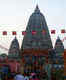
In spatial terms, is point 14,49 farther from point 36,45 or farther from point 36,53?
point 36,53

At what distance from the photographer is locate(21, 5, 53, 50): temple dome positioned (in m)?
13.8

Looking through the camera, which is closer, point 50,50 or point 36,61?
point 36,61

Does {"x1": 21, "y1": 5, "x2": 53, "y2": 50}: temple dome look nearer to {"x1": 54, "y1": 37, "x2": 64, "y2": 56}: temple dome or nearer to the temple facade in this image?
the temple facade

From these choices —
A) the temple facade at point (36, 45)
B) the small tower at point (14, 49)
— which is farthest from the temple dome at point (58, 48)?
the small tower at point (14, 49)

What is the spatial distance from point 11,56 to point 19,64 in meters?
2.51

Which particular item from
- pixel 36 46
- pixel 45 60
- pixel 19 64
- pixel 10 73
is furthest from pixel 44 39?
pixel 10 73

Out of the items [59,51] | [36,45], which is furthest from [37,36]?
[59,51]

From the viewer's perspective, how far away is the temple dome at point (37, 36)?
45.3ft

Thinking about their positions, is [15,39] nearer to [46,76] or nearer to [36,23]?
[36,23]

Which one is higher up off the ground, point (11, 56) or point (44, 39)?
point (44, 39)

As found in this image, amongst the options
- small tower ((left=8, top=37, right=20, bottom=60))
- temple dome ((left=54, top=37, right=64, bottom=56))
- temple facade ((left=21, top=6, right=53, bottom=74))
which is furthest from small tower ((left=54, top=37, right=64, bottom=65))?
small tower ((left=8, top=37, right=20, bottom=60))

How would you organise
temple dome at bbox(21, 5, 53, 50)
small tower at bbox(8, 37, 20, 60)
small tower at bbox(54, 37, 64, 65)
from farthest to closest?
small tower at bbox(8, 37, 20, 60), temple dome at bbox(21, 5, 53, 50), small tower at bbox(54, 37, 64, 65)

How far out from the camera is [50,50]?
45.7 ft

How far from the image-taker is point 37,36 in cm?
1395
